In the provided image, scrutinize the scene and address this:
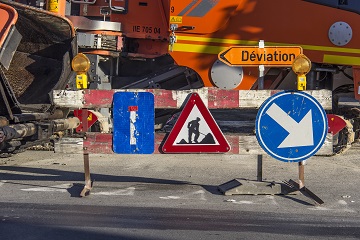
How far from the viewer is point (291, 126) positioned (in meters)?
7.73

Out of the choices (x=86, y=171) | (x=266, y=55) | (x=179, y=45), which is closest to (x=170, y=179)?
(x=86, y=171)

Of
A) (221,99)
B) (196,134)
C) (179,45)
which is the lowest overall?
(196,134)

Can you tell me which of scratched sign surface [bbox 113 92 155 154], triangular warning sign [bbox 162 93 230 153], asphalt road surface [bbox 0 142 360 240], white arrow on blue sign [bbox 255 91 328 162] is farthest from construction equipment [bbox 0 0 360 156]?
white arrow on blue sign [bbox 255 91 328 162]

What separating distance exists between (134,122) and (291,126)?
1.52m

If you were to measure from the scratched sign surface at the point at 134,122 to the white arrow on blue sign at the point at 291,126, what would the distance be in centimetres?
106

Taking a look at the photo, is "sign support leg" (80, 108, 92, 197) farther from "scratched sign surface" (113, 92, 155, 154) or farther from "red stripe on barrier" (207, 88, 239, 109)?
"red stripe on barrier" (207, 88, 239, 109)

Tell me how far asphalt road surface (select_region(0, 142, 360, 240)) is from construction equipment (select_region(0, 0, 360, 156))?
125 centimetres

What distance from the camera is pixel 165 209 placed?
279 inches

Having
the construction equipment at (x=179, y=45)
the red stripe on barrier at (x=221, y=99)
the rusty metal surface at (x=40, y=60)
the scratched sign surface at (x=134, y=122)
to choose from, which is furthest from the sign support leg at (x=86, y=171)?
the rusty metal surface at (x=40, y=60)

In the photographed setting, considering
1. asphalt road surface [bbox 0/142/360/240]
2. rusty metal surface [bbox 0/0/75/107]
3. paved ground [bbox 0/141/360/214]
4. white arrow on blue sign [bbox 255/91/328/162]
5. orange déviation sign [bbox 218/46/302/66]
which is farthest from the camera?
rusty metal surface [bbox 0/0/75/107]

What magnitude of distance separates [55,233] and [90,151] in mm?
1892

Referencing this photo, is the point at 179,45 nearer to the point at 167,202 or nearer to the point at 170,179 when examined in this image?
the point at 170,179

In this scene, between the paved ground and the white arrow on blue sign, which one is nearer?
the paved ground

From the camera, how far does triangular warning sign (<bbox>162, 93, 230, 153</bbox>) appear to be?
7.78 meters
